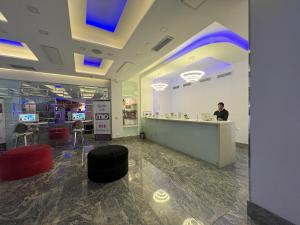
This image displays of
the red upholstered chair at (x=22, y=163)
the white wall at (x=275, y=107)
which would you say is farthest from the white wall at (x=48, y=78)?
the white wall at (x=275, y=107)

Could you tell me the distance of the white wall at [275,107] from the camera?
146 centimetres

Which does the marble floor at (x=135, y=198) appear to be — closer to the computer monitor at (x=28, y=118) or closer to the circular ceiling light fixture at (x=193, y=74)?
the circular ceiling light fixture at (x=193, y=74)

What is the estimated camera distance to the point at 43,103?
6.88m

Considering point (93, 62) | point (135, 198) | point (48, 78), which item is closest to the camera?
point (135, 198)

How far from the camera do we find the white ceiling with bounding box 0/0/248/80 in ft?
7.62

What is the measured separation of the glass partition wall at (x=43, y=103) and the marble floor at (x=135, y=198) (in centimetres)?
460

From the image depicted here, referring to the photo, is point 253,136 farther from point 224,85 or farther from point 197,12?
point 224,85

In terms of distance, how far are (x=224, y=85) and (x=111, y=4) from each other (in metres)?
5.83

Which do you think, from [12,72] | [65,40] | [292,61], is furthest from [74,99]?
[292,61]

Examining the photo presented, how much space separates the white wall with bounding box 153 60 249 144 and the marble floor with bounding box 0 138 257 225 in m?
3.04

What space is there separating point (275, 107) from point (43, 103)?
898 cm

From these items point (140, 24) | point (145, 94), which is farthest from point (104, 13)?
point (145, 94)

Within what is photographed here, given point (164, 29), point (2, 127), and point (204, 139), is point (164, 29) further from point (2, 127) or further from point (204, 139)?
point (2, 127)

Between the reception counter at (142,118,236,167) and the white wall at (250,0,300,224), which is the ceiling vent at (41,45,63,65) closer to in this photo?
the reception counter at (142,118,236,167)
